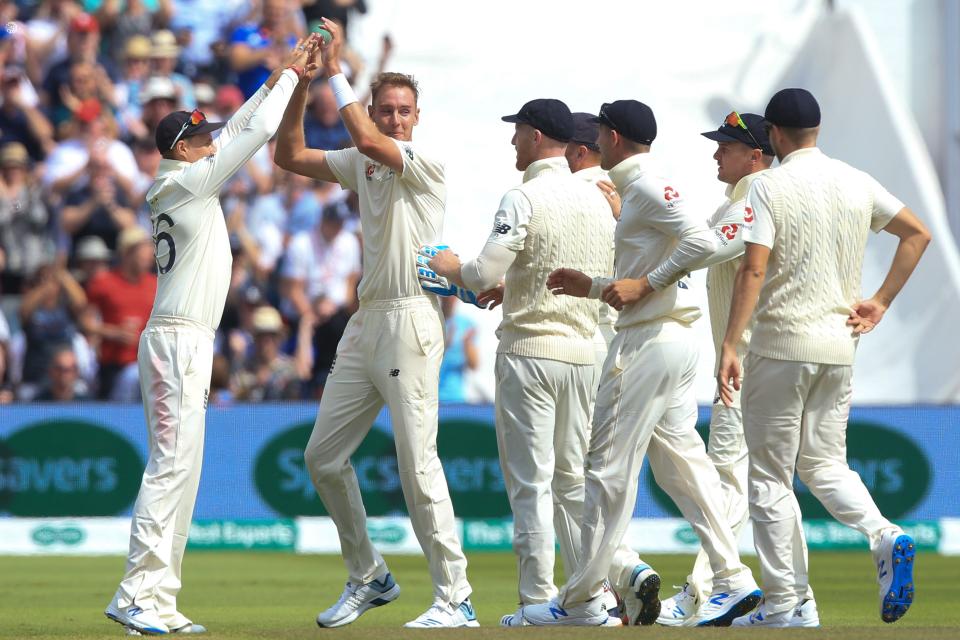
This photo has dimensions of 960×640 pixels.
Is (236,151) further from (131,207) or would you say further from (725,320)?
(131,207)

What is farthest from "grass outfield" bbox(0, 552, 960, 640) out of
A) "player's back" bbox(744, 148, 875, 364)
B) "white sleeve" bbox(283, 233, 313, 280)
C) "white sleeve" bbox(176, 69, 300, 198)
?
"white sleeve" bbox(283, 233, 313, 280)

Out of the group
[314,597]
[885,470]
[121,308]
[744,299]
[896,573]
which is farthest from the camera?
[121,308]

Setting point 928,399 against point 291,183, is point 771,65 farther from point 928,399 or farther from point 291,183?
point 291,183

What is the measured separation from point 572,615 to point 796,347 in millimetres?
1539

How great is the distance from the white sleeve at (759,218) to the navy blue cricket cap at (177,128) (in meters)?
2.56

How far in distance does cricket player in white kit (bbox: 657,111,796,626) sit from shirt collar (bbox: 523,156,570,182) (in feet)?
2.92

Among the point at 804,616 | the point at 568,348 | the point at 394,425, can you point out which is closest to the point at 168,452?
the point at 394,425

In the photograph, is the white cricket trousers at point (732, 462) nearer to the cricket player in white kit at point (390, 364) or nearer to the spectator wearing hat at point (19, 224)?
the cricket player in white kit at point (390, 364)

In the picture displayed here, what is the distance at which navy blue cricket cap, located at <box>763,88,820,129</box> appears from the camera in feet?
22.6

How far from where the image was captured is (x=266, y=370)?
1402cm

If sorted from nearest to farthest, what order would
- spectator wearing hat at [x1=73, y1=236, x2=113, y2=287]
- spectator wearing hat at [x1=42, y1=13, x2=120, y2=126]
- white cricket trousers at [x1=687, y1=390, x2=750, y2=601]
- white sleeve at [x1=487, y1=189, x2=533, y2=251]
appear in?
white sleeve at [x1=487, y1=189, x2=533, y2=251] → white cricket trousers at [x1=687, y1=390, x2=750, y2=601] → spectator wearing hat at [x1=73, y1=236, x2=113, y2=287] → spectator wearing hat at [x1=42, y1=13, x2=120, y2=126]

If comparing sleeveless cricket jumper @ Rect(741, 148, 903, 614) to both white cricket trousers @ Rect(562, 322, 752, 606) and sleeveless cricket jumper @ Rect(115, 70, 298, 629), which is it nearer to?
white cricket trousers @ Rect(562, 322, 752, 606)

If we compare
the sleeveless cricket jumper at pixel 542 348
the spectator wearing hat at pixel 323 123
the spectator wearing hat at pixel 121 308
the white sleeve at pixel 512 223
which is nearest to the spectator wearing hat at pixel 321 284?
the spectator wearing hat at pixel 323 123

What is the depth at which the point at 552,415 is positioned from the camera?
7.36 meters
